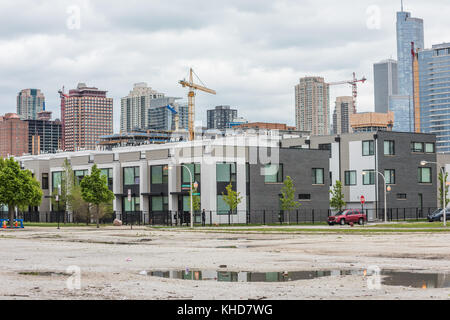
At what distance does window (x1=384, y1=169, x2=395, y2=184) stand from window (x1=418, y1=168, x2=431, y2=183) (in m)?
5.20

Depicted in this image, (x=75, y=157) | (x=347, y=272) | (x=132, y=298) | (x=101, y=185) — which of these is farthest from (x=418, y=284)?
(x=75, y=157)

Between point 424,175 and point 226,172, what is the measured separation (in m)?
31.2

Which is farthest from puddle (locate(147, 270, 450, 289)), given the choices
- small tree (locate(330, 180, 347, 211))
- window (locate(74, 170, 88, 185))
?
window (locate(74, 170, 88, 185))

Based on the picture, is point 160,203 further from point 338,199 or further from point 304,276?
point 304,276

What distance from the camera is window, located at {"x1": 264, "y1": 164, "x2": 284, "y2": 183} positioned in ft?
Result: 260

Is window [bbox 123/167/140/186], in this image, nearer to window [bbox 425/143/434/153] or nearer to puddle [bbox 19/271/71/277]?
window [bbox 425/143/434/153]

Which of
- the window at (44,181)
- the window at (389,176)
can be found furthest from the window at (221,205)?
the window at (44,181)

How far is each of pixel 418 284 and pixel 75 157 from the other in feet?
279

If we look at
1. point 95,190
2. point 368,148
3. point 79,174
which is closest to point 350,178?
point 368,148

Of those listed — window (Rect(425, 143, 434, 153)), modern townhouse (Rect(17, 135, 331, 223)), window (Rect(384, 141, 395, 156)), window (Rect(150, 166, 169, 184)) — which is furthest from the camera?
window (Rect(425, 143, 434, 153))

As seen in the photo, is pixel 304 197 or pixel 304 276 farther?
pixel 304 197

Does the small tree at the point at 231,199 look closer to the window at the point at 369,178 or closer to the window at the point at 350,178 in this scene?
the window at the point at 369,178

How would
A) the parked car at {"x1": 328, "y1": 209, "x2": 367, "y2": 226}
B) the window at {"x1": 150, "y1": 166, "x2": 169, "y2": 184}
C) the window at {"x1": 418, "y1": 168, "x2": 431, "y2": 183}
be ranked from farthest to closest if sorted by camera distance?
the window at {"x1": 418, "y1": 168, "x2": 431, "y2": 183} → the window at {"x1": 150, "y1": 166, "x2": 169, "y2": 184} → the parked car at {"x1": 328, "y1": 209, "x2": 367, "y2": 226}

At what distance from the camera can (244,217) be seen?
77000 millimetres
